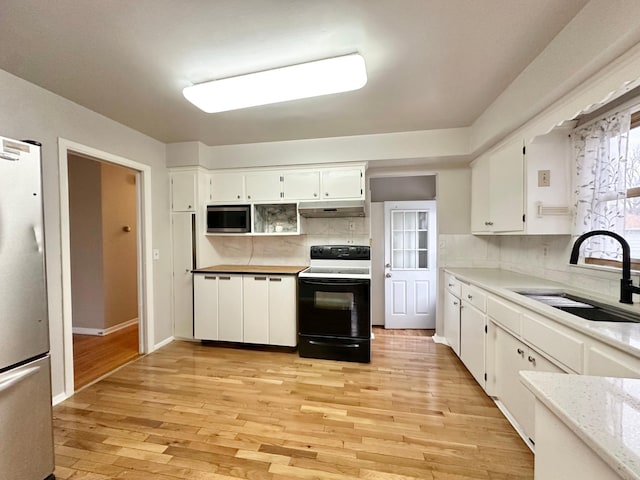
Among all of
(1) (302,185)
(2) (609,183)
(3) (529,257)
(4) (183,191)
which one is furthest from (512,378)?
(4) (183,191)

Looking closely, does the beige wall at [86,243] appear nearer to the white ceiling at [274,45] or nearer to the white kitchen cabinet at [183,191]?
the white kitchen cabinet at [183,191]

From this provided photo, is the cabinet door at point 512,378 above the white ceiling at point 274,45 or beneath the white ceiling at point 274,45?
beneath

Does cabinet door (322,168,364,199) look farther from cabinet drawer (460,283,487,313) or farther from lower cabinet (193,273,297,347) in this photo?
cabinet drawer (460,283,487,313)

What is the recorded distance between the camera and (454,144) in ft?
9.48

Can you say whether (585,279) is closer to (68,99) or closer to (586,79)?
(586,79)

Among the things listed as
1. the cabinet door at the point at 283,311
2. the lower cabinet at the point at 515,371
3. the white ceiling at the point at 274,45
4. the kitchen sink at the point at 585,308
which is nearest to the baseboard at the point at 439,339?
the lower cabinet at the point at 515,371

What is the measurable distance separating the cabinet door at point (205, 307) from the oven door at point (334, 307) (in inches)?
41.9

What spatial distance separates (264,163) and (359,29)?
2033 mm

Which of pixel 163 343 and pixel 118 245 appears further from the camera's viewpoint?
pixel 118 245

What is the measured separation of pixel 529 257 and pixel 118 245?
512 cm

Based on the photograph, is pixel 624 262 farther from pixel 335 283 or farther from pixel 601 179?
pixel 335 283

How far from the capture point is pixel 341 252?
3.39 metres

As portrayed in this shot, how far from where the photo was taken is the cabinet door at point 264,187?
3309 millimetres

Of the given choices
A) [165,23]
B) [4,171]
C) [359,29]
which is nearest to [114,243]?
[4,171]
